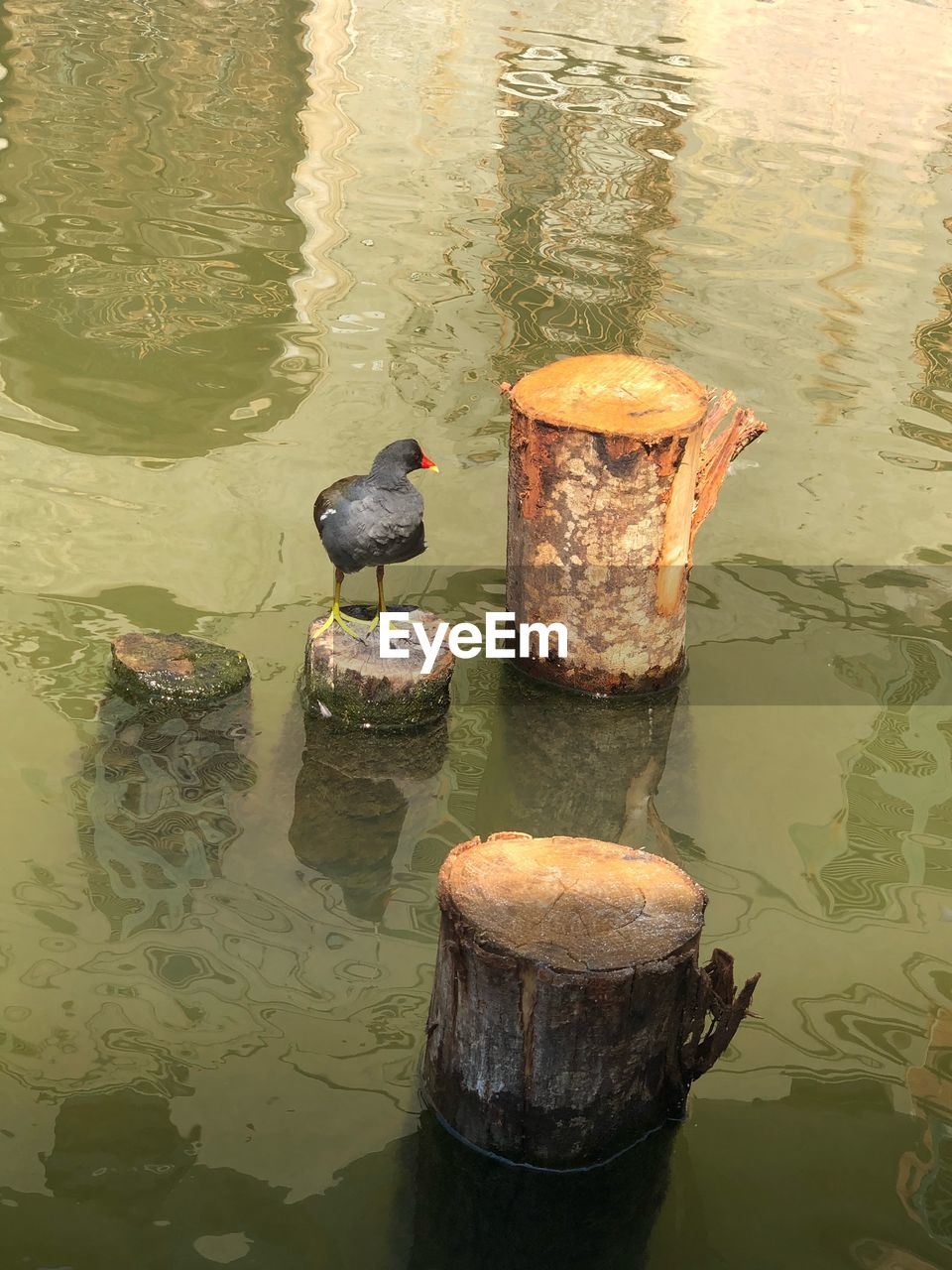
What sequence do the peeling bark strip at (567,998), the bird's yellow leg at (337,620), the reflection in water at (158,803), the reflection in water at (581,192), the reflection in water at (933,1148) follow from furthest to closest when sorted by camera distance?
the reflection in water at (581,192)
the bird's yellow leg at (337,620)
the reflection in water at (158,803)
the reflection in water at (933,1148)
the peeling bark strip at (567,998)

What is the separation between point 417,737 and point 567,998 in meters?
2.21

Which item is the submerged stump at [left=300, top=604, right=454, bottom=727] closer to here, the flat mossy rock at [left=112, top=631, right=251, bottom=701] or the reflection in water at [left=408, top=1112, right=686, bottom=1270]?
the flat mossy rock at [left=112, top=631, right=251, bottom=701]

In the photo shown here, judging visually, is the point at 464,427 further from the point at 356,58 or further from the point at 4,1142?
the point at 356,58

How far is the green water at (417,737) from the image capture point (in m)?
3.64

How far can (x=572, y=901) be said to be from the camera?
11.7 ft

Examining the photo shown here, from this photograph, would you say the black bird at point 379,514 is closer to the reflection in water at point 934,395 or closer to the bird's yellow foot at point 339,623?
the bird's yellow foot at point 339,623

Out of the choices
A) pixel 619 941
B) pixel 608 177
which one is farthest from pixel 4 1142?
pixel 608 177

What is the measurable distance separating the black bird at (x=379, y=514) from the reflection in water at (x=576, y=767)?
34.3 inches

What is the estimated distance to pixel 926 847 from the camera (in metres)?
5.02

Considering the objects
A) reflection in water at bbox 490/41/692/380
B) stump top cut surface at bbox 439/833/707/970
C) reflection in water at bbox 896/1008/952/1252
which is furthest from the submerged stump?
reflection in water at bbox 490/41/692/380

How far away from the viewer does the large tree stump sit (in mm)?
5328

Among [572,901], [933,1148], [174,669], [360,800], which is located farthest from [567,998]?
[174,669]

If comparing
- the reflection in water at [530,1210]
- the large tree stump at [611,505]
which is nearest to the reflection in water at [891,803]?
the large tree stump at [611,505]

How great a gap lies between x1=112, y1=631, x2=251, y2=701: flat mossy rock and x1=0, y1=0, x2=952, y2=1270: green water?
14 centimetres
